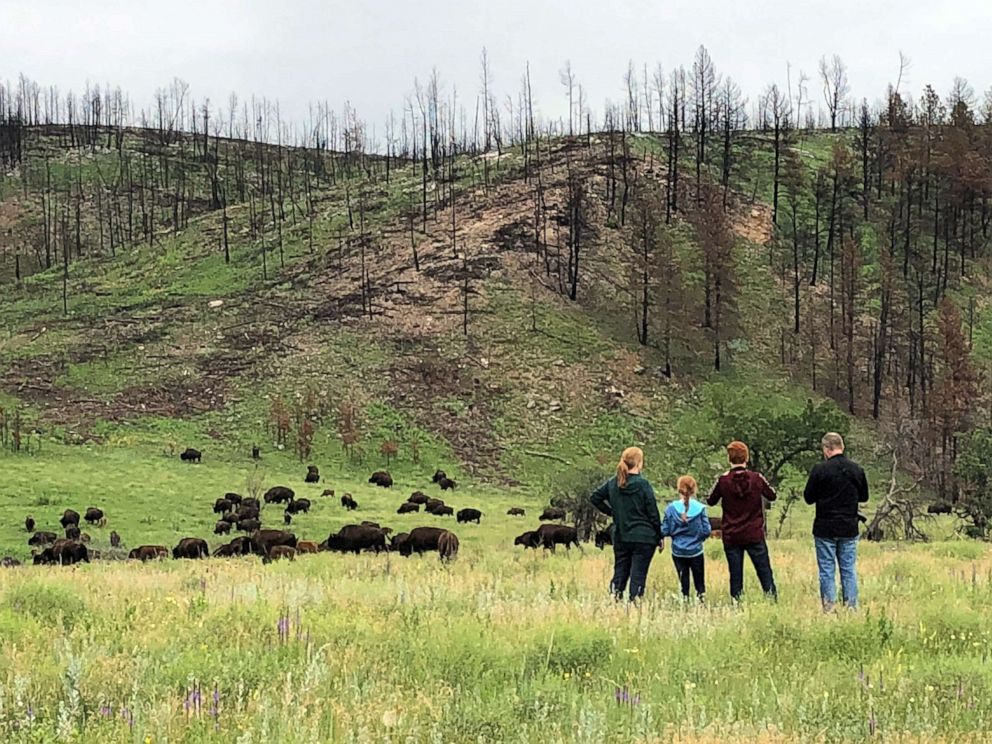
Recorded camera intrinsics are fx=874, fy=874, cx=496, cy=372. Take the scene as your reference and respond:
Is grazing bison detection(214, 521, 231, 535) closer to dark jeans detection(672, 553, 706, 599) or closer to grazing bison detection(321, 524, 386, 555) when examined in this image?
grazing bison detection(321, 524, 386, 555)

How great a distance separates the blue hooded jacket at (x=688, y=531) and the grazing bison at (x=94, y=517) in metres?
25.9

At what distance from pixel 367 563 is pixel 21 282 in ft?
285

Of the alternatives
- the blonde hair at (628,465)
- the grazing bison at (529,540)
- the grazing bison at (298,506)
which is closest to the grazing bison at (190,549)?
the grazing bison at (298,506)

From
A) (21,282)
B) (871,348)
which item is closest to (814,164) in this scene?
(871,348)

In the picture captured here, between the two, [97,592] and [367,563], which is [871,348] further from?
[97,592]

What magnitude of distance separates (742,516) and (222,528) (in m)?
24.1

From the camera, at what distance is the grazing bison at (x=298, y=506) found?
114 feet

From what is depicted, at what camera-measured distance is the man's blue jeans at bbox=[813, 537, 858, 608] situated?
9.78m

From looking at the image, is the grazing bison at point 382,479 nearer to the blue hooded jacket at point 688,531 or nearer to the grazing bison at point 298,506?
the grazing bison at point 298,506

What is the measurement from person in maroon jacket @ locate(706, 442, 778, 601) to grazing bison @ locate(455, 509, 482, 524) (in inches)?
963

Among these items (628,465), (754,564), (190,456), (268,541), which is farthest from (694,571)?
(190,456)

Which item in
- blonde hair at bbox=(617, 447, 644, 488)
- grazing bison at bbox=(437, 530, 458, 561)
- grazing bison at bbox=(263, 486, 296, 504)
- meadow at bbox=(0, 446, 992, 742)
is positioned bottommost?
grazing bison at bbox=(263, 486, 296, 504)

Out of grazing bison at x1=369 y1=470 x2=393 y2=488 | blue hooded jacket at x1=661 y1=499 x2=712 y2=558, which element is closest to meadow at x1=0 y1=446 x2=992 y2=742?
blue hooded jacket at x1=661 y1=499 x2=712 y2=558

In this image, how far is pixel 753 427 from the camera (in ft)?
104
